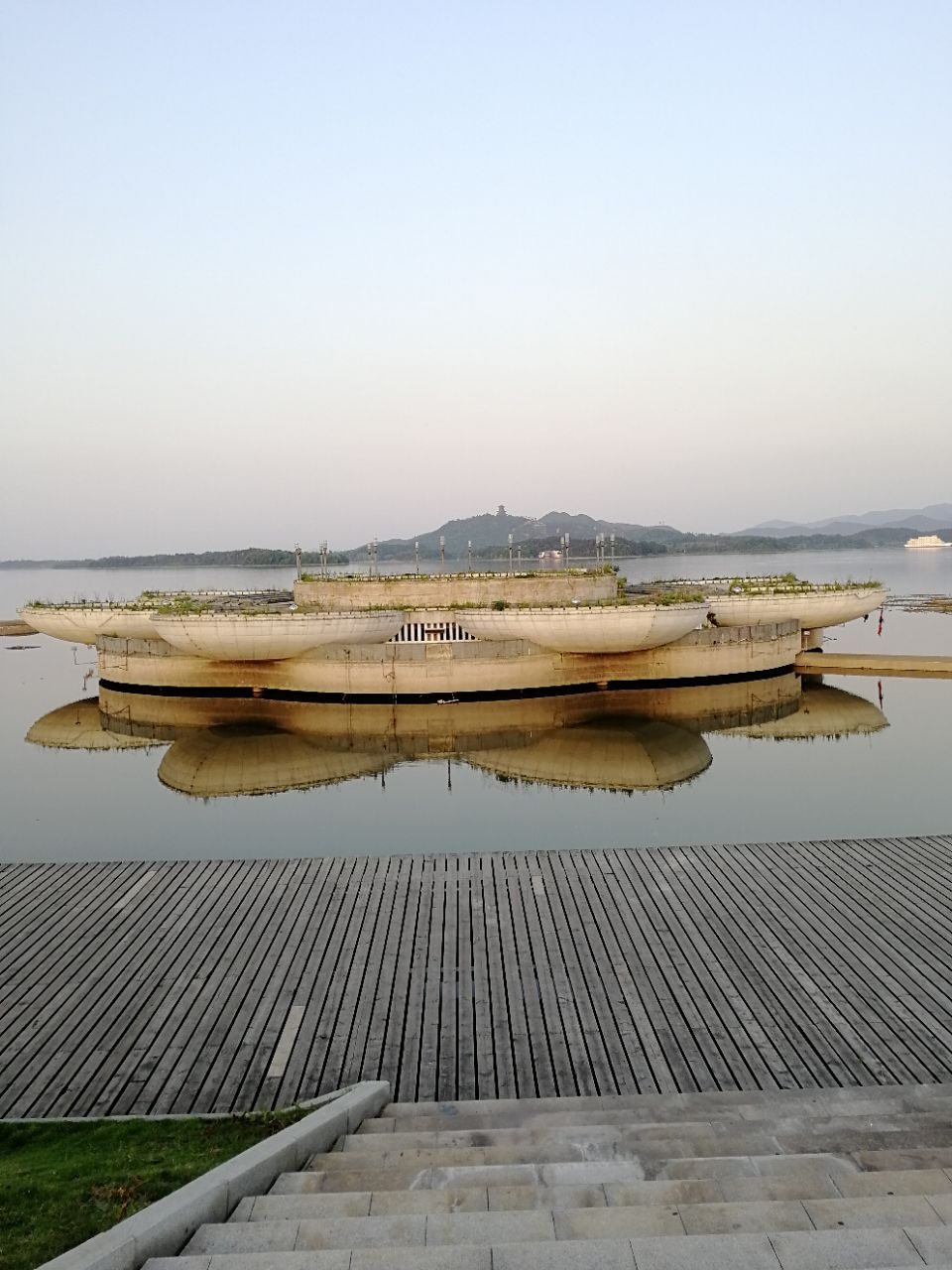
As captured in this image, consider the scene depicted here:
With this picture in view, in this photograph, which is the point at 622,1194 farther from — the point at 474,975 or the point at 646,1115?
the point at 474,975

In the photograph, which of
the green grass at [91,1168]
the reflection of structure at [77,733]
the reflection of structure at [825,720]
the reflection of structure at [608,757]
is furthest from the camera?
the reflection of structure at [77,733]

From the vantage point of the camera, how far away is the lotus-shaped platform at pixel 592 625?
31.9 m

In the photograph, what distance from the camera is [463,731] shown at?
100 feet

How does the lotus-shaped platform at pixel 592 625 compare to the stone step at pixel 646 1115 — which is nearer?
the stone step at pixel 646 1115

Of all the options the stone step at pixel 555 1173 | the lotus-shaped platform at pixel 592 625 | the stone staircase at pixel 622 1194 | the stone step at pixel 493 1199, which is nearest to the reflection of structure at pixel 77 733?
the lotus-shaped platform at pixel 592 625

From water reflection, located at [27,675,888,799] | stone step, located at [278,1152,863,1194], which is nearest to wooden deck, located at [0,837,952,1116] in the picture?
stone step, located at [278,1152,863,1194]

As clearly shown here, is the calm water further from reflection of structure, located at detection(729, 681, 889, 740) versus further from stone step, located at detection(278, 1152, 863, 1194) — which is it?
stone step, located at detection(278, 1152, 863, 1194)

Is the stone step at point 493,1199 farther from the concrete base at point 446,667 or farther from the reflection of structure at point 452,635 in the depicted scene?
the concrete base at point 446,667

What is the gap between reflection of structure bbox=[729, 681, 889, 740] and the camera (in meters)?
29.6

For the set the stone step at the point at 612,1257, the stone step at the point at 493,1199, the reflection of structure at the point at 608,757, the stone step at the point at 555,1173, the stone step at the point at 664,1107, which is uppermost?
the stone step at the point at 612,1257

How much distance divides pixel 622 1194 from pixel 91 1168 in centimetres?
353

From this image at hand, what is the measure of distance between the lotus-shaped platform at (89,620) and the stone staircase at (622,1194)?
34.1 meters

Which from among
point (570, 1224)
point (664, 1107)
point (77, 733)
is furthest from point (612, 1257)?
point (77, 733)

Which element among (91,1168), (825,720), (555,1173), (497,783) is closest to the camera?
(555,1173)
